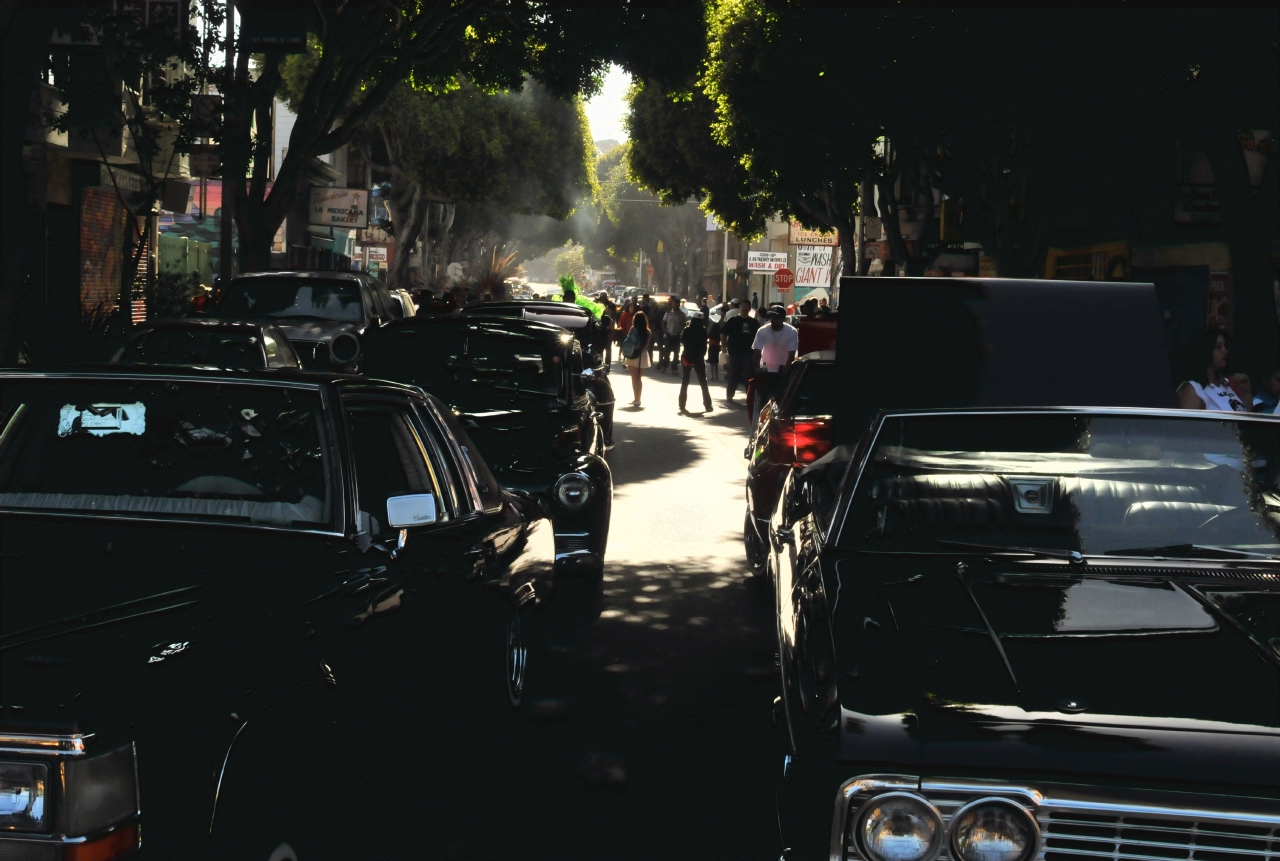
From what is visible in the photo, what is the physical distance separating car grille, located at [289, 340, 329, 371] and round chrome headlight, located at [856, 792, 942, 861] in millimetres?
13411

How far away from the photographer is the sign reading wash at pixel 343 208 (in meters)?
42.8

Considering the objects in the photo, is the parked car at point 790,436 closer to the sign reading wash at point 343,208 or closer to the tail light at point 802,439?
the tail light at point 802,439

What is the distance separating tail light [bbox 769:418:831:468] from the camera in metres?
9.86

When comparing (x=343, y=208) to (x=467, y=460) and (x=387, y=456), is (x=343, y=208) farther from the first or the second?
(x=387, y=456)

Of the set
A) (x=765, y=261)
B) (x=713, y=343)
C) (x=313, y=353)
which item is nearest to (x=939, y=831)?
(x=313, y=353)

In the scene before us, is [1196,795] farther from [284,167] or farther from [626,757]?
[284,167]

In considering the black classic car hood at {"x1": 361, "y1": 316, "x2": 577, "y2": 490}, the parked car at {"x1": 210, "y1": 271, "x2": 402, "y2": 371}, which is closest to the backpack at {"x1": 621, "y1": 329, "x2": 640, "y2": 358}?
the parked car at {"x1": 210, "y1": 271, "x2": 402, "y2": 371}

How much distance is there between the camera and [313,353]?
1647cm

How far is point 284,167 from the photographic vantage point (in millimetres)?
22750

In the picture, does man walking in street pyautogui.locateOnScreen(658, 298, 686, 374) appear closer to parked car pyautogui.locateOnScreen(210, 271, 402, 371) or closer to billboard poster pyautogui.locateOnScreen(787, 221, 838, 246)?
billboard poster pyautogui.locateOnScreen(787, 221, 838, 246)

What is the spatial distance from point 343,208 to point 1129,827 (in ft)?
137

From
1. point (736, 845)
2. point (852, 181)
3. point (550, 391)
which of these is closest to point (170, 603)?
point (736, 845)

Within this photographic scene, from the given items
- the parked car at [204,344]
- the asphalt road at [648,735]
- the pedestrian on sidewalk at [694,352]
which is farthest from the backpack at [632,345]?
the asphalt road at [648,735]

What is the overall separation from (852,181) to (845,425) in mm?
20155
